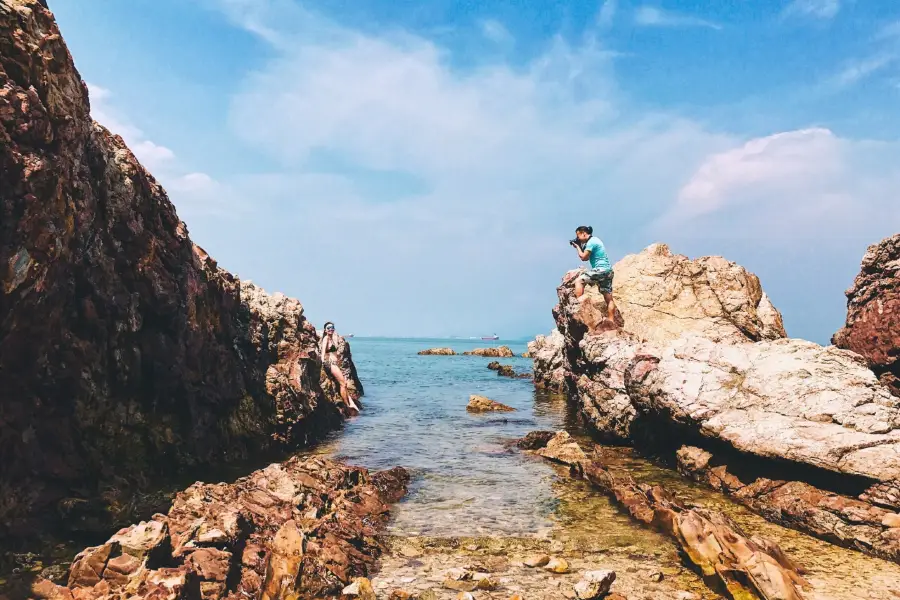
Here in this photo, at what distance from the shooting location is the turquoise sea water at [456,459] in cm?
1142

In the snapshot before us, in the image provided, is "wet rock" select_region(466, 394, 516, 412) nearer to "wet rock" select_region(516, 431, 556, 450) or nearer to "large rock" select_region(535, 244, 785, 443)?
"large rock" select_region(535, 244, 785, 443)

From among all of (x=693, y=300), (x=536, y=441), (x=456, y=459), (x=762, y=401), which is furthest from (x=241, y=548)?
(x=693, y=300)

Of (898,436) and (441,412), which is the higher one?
(898,436)

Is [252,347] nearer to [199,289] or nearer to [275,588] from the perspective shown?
[199,289]

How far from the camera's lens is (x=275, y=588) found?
295 inches

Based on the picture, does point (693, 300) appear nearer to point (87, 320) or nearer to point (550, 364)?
point (550, 364)

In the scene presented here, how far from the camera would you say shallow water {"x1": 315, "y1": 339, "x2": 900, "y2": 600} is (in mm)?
8539

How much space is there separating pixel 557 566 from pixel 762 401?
780 centimetres

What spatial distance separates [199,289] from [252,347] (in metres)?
4.24

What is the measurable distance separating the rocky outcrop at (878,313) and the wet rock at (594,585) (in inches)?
652

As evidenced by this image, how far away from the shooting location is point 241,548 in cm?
842

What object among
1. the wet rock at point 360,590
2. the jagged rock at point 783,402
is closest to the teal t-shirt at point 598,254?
the jagged rock at point 783,402

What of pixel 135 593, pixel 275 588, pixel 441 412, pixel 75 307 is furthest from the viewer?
pixel 441 412

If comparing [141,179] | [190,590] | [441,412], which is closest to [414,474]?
[190,590]
